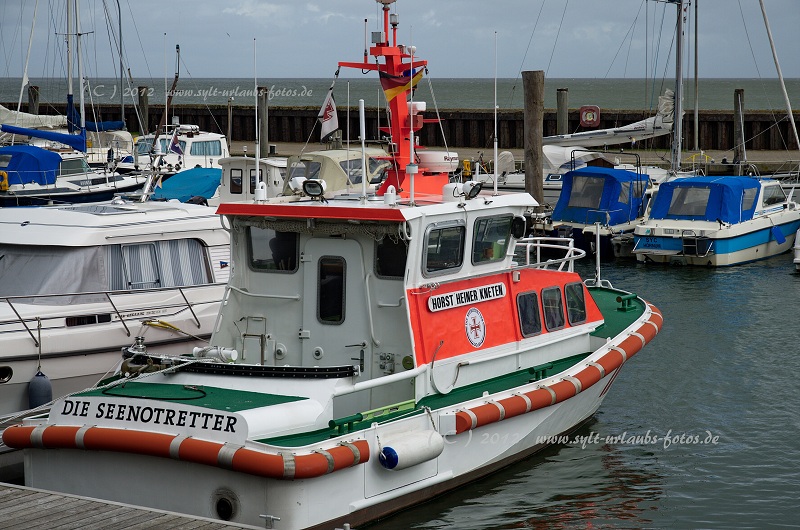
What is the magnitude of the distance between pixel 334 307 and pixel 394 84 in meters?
2.19

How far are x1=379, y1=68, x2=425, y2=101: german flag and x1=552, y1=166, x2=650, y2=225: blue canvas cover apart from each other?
45.3 ft

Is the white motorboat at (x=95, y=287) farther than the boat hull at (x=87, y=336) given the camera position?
Yes

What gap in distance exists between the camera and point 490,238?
10.1 metres

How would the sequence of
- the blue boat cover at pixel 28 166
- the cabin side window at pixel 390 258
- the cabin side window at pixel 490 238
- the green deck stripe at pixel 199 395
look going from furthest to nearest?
the blue boat cover at pixel 28 166 < the cabin side window at pixel 490 238 < the cabin side window at pixel 390 258 < the green deck stripe at pixel 199 395

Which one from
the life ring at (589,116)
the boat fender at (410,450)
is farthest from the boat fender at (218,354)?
the life ring at (589,116)

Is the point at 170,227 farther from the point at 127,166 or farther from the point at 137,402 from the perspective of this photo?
the point at 127,166

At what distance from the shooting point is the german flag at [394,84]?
1020 centimetres

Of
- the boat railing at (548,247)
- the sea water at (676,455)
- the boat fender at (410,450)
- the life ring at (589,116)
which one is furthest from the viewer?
the life ring at (589,116)

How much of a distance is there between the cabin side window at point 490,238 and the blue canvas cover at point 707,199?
13225mm

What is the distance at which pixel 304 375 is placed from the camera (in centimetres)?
863

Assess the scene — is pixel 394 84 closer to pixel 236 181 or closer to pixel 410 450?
pixel 410 450

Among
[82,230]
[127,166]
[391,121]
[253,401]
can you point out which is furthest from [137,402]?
[127,166]

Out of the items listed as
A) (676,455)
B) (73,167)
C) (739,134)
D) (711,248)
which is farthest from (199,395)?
(739,134)

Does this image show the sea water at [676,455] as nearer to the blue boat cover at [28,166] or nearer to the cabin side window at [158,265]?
the cabin side window at [158,265]
